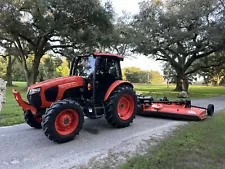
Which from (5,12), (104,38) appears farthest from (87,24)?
(5,12)

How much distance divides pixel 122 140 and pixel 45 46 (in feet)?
61.9

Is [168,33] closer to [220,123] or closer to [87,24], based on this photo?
[87,24]

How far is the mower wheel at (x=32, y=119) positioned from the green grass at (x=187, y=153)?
3.05 metres

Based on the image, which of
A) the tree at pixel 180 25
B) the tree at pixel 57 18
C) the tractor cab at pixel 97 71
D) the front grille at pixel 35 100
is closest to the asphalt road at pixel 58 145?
the front grille at pixel 35 100

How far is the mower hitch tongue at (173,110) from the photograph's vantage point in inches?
286

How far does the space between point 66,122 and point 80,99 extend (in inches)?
41.0

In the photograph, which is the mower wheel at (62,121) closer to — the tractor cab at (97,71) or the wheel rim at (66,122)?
the wheel rim at (66,122)

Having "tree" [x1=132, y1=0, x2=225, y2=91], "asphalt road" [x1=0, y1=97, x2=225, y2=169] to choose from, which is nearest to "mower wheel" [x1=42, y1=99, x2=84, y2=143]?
"asphalt road" [x1=0, y1=97, x2=225, y2=169]

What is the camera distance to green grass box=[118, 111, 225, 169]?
368cm

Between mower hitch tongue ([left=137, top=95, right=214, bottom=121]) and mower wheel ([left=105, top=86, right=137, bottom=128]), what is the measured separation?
1.49m

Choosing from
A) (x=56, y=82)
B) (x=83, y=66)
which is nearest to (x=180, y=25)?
(x=83, y=66)

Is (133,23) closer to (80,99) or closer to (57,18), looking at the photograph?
(57,18)

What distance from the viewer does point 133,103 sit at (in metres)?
6.54

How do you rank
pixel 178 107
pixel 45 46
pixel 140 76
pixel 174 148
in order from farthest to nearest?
1. pixel 140 76
2. pixel 45 46
3. pixel 178 107
4. pixel 174 148
